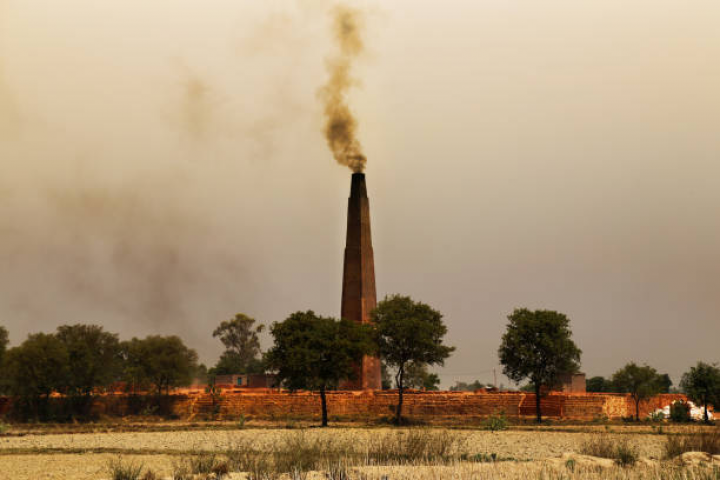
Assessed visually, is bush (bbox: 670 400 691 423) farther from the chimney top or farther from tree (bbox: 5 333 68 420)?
tree (bbox: 5 333 68 420)

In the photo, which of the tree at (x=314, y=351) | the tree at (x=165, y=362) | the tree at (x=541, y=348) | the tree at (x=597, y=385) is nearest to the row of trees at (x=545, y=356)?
the tree at (x=541, y=348)

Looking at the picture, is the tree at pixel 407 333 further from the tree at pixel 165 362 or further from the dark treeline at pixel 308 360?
the tree at pixel 165 362

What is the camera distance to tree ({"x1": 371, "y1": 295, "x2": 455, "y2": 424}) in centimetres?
4825

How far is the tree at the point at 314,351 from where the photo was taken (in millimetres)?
45031

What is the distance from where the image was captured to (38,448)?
31.3m

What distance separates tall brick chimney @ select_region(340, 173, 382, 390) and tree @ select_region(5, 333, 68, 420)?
26870mm

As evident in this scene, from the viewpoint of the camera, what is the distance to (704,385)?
4750cm

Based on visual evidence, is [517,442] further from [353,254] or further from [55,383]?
[55,383]

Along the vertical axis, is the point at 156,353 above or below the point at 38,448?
above

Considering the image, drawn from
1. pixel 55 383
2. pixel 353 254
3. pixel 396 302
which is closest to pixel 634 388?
pixel 396 302

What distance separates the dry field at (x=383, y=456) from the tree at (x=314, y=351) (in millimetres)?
8587

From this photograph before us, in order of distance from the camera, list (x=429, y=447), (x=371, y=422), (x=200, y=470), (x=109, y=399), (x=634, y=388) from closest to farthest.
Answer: (x=200, y=470), (x=429, y=447), (x=371, y=422), (x=634, y=388), (x=109, y=399)

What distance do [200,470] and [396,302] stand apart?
33894mm

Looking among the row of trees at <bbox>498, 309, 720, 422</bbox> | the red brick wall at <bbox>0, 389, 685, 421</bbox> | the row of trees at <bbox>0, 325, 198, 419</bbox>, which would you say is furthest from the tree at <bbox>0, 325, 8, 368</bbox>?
the row of trees at <bbox>498, 309, 720, 422</bbox>
